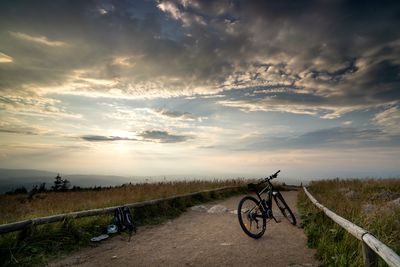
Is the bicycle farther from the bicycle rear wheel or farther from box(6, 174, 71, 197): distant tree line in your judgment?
box(6, 174, 71, 197): distant tree line

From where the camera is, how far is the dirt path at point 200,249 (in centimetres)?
622

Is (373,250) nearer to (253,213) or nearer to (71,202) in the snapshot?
(253,213)

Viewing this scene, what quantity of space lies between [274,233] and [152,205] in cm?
491

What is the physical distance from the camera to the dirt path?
20.4ft

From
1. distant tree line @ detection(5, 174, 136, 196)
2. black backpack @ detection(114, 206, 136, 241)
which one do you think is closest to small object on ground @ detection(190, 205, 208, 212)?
black backpack @ detection(114, 206, 136, 241)

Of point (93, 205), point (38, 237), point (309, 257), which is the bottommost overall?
point (309, 257)

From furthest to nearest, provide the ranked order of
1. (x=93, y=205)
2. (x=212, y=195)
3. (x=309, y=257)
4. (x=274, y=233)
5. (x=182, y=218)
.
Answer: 1. (x=212, y=195)
2. (x=182, y=218)
3. (x=93, y=205)
4. (x=274, y=233)
5. (x=309, y=257)

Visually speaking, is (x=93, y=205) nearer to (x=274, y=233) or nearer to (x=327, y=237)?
(x=274, y=233)

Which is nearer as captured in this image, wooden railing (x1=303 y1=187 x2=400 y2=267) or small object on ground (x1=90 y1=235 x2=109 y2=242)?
wooden railing (x1=303 y1=187 x2=400 y2=267)

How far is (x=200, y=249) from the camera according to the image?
716 cm

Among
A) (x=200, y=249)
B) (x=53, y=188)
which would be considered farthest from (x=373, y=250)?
(x=53, y=188)

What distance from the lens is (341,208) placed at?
927cm

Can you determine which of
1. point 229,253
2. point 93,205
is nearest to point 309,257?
point 229,253

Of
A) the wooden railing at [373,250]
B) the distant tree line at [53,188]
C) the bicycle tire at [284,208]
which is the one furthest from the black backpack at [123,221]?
the distant tree line at [53,188]
